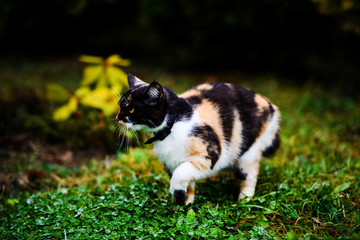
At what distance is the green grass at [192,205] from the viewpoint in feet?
7.30

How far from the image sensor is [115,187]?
2.80m

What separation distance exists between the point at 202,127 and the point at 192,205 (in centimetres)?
66

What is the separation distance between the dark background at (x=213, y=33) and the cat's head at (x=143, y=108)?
3.64 metres

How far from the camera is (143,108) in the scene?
87.2 inches

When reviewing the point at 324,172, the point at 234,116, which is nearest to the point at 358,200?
the point at 324,172

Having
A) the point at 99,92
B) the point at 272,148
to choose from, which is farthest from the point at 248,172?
the point at 99,92

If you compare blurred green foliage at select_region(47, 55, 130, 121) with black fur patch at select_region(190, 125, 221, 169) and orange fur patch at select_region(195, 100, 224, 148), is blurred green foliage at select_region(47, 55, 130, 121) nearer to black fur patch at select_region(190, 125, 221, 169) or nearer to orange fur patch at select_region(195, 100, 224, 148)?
orange fur patch at select_region(195, 100, 224, 148)

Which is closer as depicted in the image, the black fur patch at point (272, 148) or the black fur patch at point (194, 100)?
the black fur patch at point (194, 100)

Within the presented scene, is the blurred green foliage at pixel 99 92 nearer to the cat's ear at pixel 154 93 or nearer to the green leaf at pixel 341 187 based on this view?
the cat's ear at pixel 154 93

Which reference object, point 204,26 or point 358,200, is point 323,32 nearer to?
point 204,26

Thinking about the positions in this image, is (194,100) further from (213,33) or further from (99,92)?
(213,33)

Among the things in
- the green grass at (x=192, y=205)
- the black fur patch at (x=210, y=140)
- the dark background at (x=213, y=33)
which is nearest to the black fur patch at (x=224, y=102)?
the black fur patch at (x=210, y=140)

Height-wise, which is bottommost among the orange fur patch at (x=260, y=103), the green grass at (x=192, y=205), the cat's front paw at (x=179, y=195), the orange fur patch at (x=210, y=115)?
the green grass at (x=192, y=205)

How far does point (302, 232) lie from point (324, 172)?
3.34 ft
